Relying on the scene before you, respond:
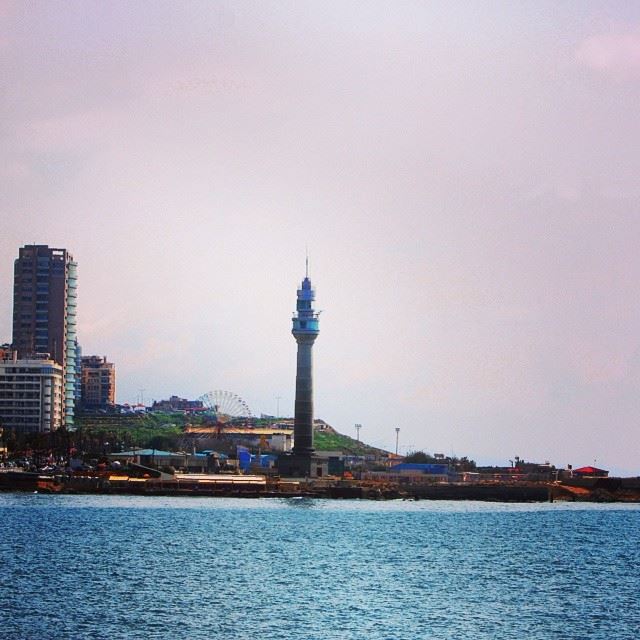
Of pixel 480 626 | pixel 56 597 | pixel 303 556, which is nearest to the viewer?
pixel 480 626

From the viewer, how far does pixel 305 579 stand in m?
110

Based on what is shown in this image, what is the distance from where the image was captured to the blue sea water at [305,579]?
283ft

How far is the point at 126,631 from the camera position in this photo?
81750mm

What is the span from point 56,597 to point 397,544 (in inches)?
2256

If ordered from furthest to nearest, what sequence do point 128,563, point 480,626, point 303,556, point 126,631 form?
point 303,556
point 128,563
point 480,626
point 126,631

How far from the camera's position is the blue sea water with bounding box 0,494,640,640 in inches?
3396

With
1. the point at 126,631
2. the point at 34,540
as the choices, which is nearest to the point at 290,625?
the point at 126,631

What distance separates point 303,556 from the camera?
13000cm

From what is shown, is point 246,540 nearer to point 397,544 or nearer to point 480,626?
point 397,544

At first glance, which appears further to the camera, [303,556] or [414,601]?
[303,556]

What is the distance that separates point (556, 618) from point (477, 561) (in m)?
39.3

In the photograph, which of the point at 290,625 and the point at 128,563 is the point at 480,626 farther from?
the point at 128,563

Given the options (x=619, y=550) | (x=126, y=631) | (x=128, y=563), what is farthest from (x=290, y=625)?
(x=619, y=550)

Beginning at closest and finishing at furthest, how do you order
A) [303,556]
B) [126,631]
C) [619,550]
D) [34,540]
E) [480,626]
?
[126,631] < [480,626] < [303,556] < [34,540] < [619,550]
